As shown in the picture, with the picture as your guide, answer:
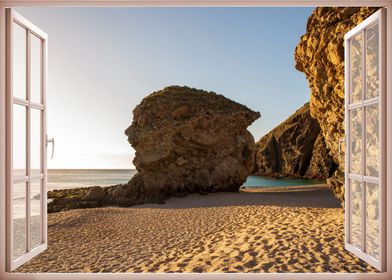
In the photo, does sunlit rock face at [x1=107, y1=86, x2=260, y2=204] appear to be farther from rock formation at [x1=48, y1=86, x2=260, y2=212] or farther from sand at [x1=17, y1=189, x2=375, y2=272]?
sand at [x1=17, y1=189, x2=375, y2=272]

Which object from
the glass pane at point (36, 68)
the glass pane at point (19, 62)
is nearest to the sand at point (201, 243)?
the glass pane at point (36, 68)

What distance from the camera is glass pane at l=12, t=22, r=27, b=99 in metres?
3.65

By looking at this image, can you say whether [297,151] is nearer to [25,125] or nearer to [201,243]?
[201,243]

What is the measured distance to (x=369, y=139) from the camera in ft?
17.5

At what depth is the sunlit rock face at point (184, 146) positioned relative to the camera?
1750 centimetres

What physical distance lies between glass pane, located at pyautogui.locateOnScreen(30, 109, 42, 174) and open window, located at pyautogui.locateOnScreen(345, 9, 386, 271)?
12.7 feet

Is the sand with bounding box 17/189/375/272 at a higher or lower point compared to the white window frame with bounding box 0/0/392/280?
lower

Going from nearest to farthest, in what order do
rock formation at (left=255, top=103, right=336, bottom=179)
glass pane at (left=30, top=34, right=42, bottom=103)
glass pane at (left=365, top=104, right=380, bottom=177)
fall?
glass pane at (left=30, top=34, right=42, bottom=103) < glass pane at (left=365, top=104, right=380, bottom=177) < rock formation at (left=255, top=103, right=336, bottom=179)

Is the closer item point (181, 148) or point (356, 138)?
point (356, 138)

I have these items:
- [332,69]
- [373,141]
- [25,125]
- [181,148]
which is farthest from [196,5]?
[181,148]

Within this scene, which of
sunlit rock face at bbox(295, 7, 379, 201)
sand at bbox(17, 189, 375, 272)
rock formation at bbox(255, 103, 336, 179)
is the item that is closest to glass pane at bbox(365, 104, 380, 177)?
sunlit rock face at bbox(295, 7, 379, 201)

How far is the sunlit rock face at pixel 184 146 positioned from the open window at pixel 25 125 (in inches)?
503

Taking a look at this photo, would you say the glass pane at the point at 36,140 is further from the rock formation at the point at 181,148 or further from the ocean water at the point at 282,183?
the ocean water at the point at 282,183

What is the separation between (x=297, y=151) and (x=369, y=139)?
41.8m
